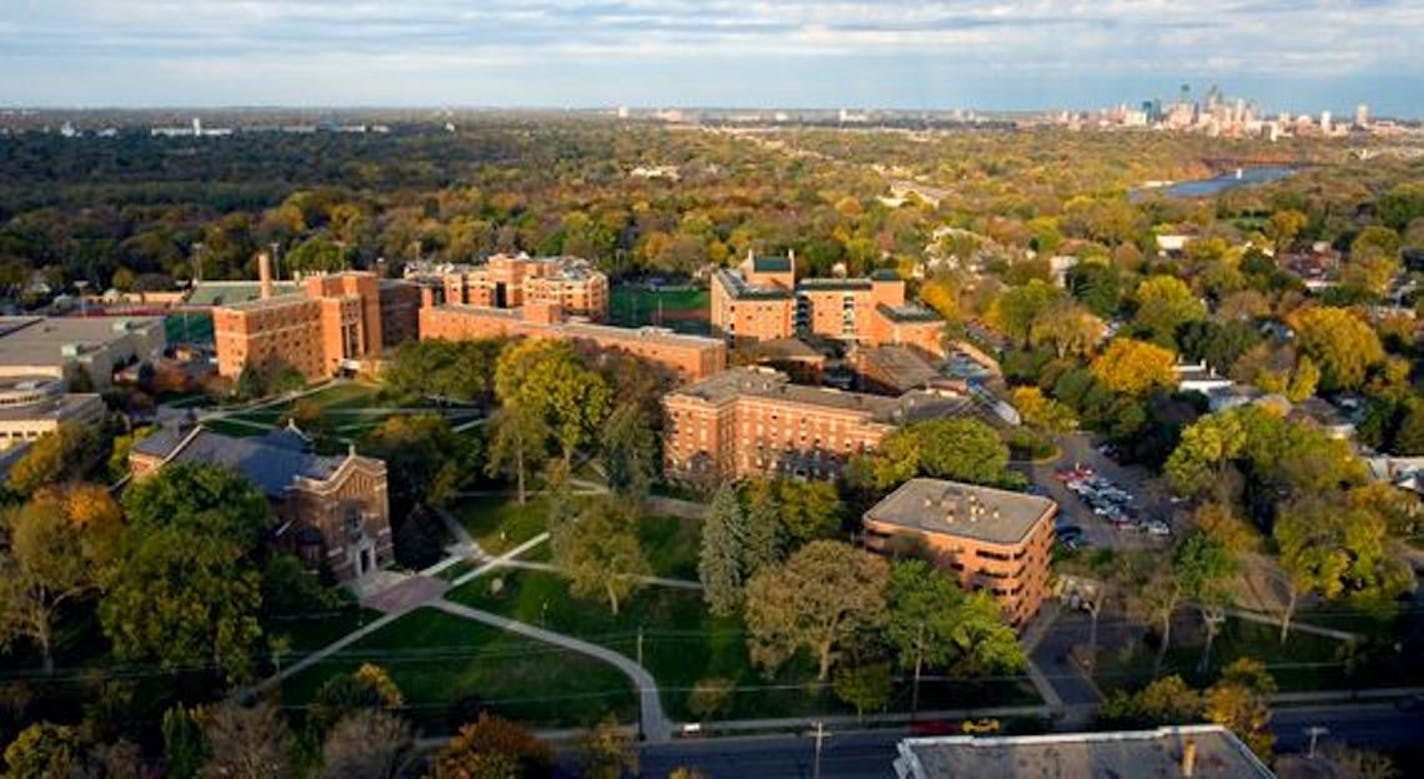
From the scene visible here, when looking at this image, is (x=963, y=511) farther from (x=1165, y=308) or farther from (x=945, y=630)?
(x=1165, y=308)

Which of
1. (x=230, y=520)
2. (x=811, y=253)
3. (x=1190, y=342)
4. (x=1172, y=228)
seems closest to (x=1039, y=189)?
(x=1172, y=228)

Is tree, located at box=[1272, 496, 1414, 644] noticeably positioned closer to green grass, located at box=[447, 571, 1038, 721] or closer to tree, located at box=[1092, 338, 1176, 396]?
green grass, located at box=[447, 571, 1038, 721]

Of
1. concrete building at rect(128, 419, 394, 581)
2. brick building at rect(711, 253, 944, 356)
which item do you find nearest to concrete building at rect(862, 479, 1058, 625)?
concrete building at rect(128, 419, 394, 581)

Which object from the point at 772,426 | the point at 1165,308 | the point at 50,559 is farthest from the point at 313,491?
the point at 1165,308

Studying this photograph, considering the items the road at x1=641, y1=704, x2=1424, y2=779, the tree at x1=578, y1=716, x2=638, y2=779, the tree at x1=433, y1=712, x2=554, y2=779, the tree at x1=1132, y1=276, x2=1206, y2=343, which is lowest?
the road at x1=641, y1=704, x2=1424, y2=779

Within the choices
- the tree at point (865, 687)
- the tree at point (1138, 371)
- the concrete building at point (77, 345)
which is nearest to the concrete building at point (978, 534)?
the tree at point (865, 687)

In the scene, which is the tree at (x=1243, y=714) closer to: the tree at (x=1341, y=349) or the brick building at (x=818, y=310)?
the tree at (x=1341, y=349)
